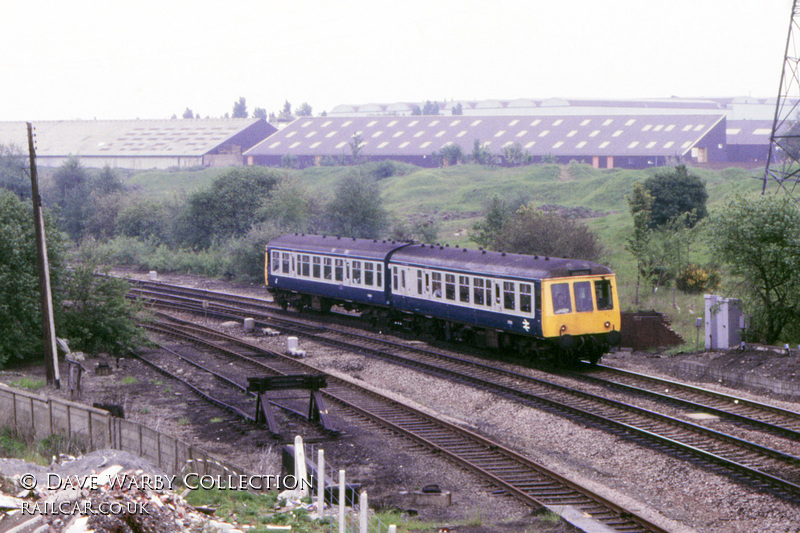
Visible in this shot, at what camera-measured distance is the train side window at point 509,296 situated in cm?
2178

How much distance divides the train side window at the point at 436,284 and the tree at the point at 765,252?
7.63 m

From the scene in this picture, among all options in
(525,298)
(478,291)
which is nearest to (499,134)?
(478,291)

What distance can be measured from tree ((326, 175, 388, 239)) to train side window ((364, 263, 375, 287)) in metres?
19.6

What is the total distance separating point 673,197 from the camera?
39906 mm

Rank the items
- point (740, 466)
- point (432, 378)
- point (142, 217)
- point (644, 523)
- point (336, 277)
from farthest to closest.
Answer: point (142, 217) → point (336, 277) → point (432, 378) → point (740, 466) → point (644, 523)

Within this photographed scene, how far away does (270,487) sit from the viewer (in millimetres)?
11555

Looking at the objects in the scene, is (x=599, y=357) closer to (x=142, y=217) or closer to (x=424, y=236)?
(x=424, y=236)

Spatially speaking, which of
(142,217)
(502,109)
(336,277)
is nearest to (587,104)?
(502,109)

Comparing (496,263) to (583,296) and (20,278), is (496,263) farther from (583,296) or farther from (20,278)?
(20,278)

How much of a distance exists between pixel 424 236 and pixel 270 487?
1389 inches

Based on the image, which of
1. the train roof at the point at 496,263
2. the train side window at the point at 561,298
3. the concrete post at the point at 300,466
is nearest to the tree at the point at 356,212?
the train roof at the point at 496,263

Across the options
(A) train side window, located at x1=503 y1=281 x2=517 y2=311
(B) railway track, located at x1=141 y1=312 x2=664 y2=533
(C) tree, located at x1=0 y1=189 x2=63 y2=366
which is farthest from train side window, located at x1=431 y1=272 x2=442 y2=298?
(C) tree, located at x1=0 y1=189 x2=63 y2=366

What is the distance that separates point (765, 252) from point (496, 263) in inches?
271

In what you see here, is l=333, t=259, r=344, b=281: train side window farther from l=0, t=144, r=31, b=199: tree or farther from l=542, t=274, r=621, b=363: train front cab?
l=0, t=144, r=31, b=199: tree
